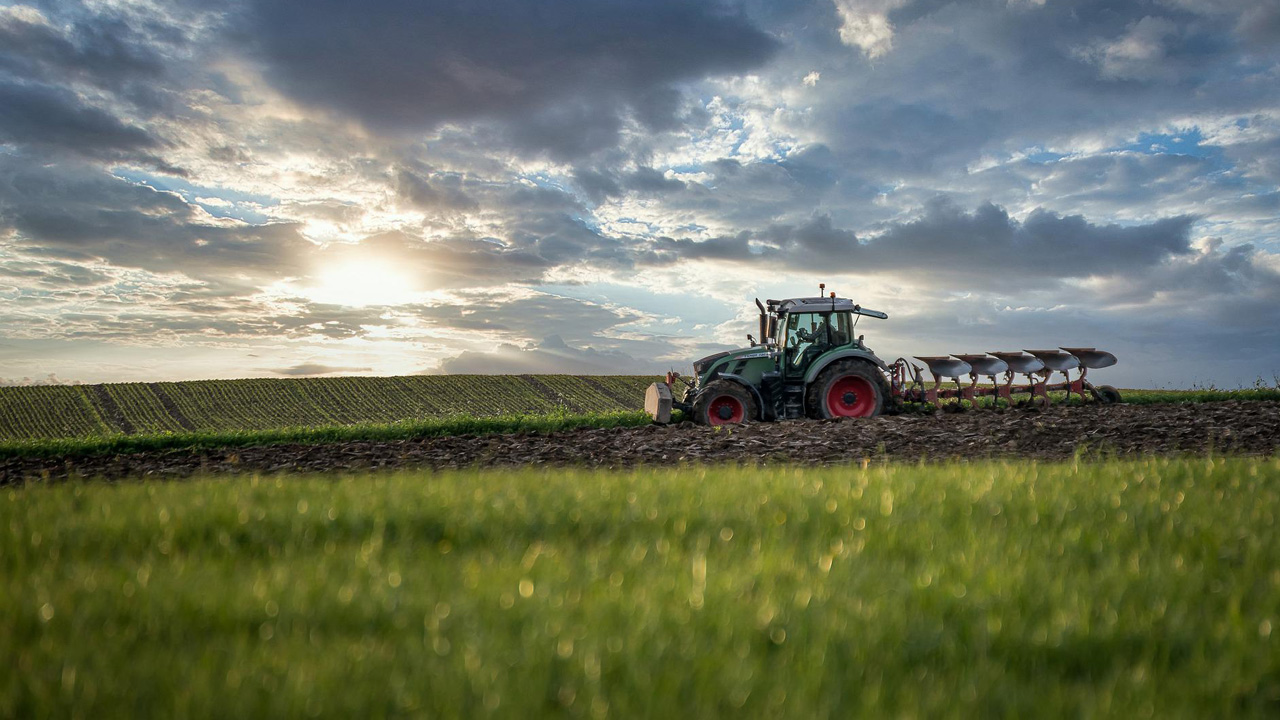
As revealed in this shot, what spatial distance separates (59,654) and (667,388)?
632 inches

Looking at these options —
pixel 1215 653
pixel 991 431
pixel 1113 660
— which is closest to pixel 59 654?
pixel 1113 660

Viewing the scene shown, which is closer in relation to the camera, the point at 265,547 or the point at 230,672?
the point at 230,672

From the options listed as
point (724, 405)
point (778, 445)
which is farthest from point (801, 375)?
point (778, 445)

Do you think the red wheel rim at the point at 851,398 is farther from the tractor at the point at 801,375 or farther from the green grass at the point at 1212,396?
→ the green grass at the point at 1212,396

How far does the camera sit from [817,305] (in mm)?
18016

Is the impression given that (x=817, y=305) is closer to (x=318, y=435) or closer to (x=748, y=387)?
(x=748, y=387)

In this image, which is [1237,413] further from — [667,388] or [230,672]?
[230,672]

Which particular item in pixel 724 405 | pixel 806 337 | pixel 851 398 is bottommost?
pixel 724 405

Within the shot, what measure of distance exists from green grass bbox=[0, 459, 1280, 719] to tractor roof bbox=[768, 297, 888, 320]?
1155 cm

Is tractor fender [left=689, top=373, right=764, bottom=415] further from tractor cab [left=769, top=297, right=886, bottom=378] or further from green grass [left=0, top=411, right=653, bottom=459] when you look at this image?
green grass [left=0, top=411, right=653, bottom=459]

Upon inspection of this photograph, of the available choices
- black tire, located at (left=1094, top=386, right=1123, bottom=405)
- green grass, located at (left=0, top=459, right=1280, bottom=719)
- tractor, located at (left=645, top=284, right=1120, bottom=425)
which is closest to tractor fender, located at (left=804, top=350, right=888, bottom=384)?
tractor, located at (left=645, top=284, right=1120, bottom=425)

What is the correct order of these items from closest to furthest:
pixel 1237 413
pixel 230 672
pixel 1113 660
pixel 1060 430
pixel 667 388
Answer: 1. pixel 230 672
2. pixel 1113 660
3. pixel 1060 430
4. pixel 1237 413
5. pixel 667 388

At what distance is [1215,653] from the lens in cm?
375

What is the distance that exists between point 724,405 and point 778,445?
3.84 meters
